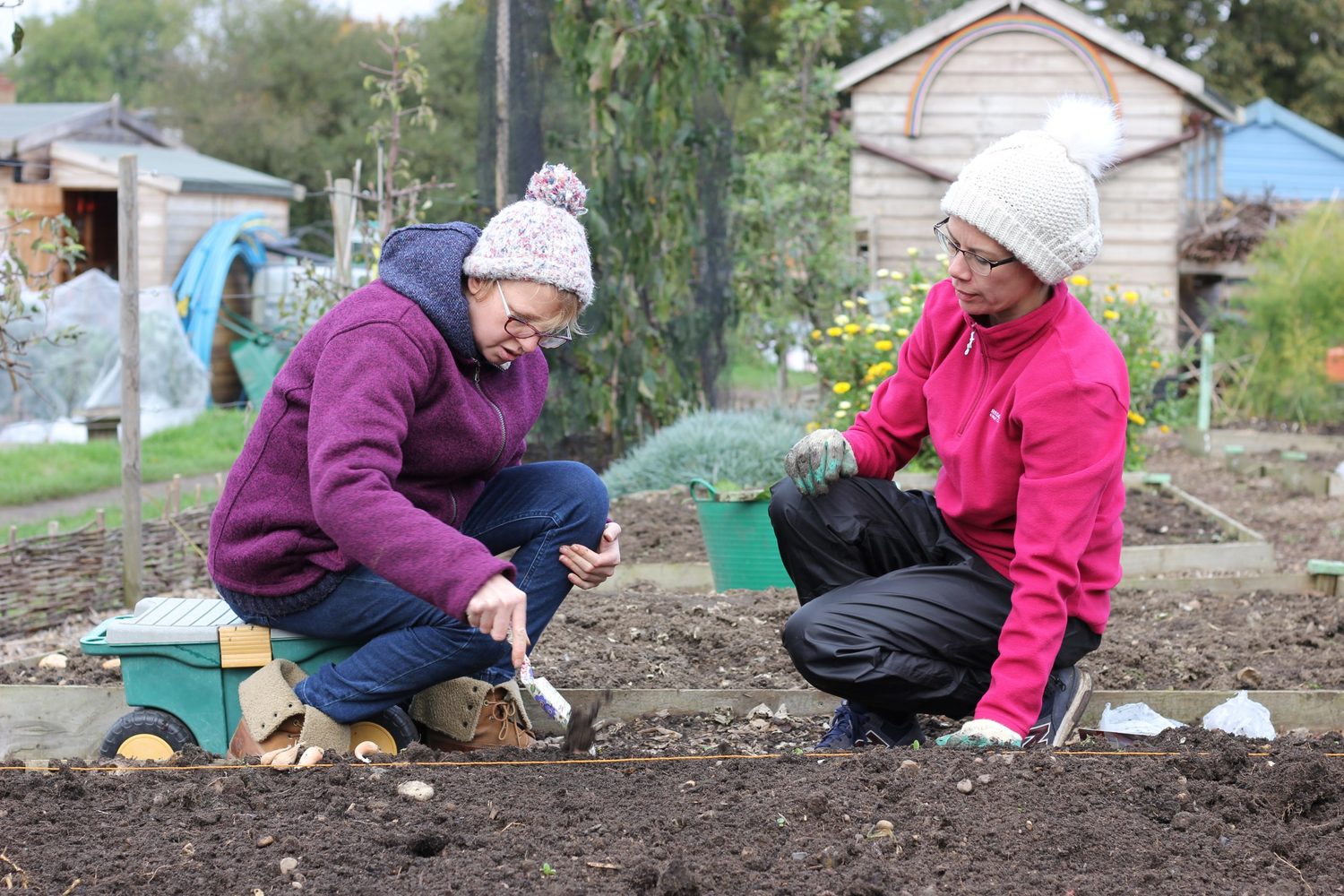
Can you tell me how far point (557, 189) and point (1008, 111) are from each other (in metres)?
10.8

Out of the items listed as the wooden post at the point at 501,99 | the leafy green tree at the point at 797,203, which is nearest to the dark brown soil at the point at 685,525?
the wooden post at the point at 501,99

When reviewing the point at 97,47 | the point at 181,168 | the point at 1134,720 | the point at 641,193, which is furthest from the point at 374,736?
the point at 97,47

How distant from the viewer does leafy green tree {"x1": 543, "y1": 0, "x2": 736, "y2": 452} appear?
21.4 ft

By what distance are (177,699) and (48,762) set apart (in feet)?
0.90

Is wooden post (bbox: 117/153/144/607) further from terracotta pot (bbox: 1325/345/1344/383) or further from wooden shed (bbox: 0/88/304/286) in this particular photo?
terracotta pot (bbox: 1325/345/1344/383)

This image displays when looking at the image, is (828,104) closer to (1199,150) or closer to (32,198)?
(1199,150)

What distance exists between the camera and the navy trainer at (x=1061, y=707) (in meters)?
2.69

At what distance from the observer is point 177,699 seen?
2770 mm

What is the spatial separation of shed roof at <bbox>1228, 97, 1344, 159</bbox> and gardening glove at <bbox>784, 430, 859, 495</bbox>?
1725cm

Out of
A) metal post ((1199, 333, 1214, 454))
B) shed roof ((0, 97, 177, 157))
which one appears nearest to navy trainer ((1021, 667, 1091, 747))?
metal post ((1199, 333, 1214, 454))

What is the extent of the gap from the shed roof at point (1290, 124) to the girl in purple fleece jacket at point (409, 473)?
17.7 meters

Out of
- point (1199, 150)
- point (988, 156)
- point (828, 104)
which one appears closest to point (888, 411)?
point (988, 156)

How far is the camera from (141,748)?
274 cm

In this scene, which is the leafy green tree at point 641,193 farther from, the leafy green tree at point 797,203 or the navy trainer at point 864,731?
the navy trainer at point 864,731
